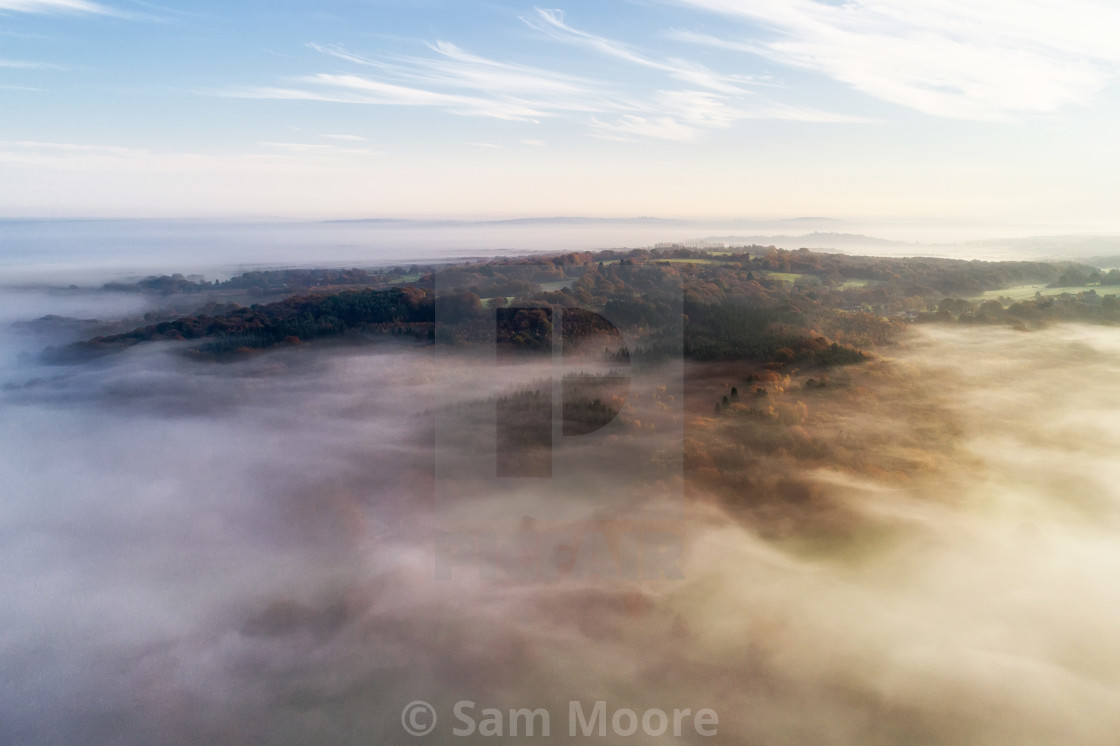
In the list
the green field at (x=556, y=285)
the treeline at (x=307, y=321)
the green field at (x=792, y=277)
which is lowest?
the treeline at (x=307, y=321)

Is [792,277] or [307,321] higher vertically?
[792,277]

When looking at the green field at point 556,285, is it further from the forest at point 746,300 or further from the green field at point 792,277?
the green field at point 792,277

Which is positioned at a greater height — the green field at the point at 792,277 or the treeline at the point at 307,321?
the green field at the point at 792,277

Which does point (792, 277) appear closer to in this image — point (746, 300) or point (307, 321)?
point (746, 300)

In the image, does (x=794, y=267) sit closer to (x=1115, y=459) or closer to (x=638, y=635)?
(x=1115, y=459)

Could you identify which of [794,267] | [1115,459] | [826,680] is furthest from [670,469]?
[1115,459]

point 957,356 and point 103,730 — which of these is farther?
point 957,356

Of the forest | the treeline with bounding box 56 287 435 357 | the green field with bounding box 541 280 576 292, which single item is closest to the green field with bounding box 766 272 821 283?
the forest

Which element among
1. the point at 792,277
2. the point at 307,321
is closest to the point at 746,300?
the point at 792,277

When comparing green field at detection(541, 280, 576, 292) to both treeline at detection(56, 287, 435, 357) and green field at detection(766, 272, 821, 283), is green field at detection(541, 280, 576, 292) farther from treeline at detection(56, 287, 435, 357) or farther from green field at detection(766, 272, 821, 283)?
green field at detection(766, 272, 821, 283)

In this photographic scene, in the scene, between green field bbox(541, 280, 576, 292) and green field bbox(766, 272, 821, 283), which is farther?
green field bbox(766, 272, 821, 283)

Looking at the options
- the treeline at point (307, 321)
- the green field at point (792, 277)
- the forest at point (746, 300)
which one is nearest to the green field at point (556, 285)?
the forest at point (746, 300)
